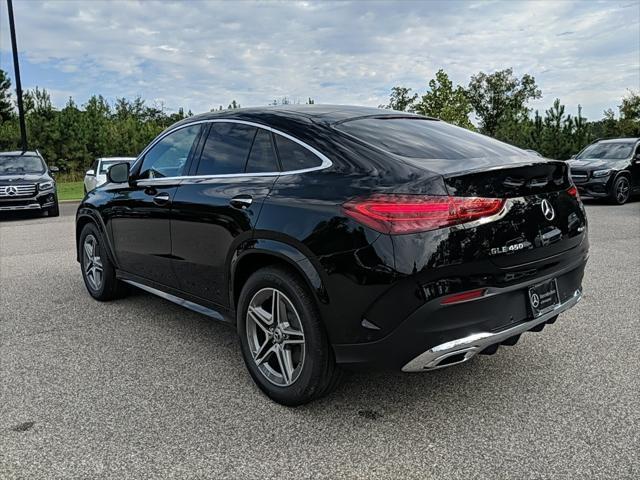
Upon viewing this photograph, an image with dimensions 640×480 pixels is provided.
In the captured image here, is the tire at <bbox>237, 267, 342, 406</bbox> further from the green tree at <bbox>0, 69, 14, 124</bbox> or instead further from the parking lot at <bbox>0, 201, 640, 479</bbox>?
the green tree at <bbox>0, 69, 14, 124</bbox>

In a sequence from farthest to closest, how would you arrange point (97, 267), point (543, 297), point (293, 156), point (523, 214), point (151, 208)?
point (97, 267)
point (151, 208)
point (293, 156)
point (543, 297)
point (523, 214)

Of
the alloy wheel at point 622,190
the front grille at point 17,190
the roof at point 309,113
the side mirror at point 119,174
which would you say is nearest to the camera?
the roof at point 309,113

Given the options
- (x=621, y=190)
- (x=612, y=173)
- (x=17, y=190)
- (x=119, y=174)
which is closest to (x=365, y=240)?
(x=119, y=174)

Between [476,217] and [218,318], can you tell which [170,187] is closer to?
[218,318]

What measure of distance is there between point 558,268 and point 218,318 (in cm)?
206

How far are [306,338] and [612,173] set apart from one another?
42.7 feet

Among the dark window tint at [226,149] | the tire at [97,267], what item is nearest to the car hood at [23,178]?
the tire at [97,267]

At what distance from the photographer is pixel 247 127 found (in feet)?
12.0

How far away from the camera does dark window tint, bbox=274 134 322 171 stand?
3.13 meters

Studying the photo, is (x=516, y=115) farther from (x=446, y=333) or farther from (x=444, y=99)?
(x=446, y=333)

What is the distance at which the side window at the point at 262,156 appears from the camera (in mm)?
3368

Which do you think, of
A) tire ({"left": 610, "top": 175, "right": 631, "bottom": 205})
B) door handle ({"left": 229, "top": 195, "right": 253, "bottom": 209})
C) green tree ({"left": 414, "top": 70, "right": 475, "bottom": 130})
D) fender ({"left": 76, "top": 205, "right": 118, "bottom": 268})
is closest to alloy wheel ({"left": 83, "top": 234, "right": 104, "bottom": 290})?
fender ({"left": 76, "top": 205, "right": 118, "bottom": 268})

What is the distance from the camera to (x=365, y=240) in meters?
2.67

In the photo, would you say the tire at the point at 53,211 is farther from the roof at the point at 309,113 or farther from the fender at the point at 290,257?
the fender at the point at 290,257
